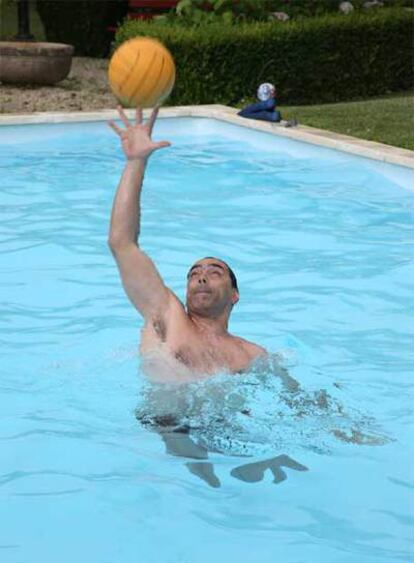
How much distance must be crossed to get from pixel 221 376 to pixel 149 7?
576 inches

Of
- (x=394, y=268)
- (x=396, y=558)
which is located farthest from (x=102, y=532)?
(x=394, y=268)

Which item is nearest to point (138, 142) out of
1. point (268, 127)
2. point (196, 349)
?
point (196, 349)

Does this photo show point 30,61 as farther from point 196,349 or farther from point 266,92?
point 196,349

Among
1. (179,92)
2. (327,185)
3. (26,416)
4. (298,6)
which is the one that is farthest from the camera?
(298,6)

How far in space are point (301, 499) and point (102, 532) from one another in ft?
3.08

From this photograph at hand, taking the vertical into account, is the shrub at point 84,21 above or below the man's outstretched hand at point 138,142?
below

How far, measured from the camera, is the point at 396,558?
479cm

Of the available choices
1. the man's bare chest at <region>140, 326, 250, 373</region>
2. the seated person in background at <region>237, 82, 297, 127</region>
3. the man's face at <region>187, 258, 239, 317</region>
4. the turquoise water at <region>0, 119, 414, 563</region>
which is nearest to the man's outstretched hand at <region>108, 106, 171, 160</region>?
the man's face at <region>187, 258, 239, 317</region>

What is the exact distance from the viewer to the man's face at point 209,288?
5.41 meters

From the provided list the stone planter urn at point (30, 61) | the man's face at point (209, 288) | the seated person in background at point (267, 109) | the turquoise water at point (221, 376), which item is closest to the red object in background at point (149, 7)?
the stone planter urn at point (30, 61)

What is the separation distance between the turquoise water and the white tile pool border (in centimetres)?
14

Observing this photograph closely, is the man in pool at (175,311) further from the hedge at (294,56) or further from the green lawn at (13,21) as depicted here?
the green lawn at (13,21)

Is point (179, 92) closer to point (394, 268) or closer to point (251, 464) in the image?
point (394, 268)

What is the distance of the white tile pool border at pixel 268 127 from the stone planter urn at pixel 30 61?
2.48 m
